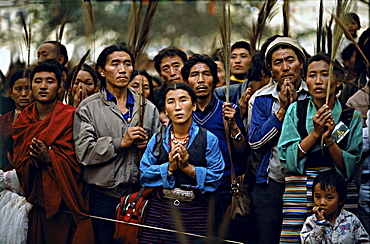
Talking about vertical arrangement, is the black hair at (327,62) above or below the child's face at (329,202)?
above

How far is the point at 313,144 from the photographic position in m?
4.48

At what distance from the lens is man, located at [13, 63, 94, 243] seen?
17.0 feet

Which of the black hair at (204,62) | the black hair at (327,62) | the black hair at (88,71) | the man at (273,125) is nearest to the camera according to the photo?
the black hair at (327,62)

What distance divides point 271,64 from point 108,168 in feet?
4.98

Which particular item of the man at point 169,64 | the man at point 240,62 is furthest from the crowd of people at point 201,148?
the man at point 240,62

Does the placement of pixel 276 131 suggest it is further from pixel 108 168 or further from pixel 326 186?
pixel 108 168

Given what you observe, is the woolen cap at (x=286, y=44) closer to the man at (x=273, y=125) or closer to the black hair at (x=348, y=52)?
the man at (x=273, y=125)

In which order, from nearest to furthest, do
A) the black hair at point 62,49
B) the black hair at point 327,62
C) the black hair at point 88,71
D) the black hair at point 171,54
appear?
the black hair at point 327,62 → the black hair at point 88,71 → the black hair at point 62,49 → the black hair at point 171,54

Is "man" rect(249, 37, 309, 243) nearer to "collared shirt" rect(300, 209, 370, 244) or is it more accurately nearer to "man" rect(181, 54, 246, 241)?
"man" rect(181, 54, 246, 241)

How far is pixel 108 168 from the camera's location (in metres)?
5.05

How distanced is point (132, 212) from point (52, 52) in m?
1.76

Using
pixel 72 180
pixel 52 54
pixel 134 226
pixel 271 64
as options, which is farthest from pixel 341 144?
pixel 52 54

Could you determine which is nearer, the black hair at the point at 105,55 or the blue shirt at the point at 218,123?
the blue shirt at the point at 218,123

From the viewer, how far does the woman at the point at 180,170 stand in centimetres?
475
